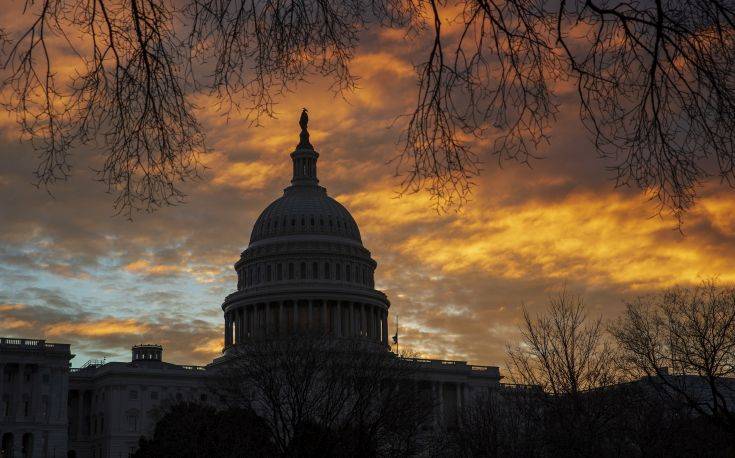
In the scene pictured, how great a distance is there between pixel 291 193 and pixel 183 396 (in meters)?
46.4

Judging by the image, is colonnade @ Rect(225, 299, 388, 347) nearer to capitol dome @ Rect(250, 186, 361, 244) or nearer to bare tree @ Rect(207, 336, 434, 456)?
capitol dome @ Rect(250, 186, 361, 244)

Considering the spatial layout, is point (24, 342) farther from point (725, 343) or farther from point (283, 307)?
point (725, 343)

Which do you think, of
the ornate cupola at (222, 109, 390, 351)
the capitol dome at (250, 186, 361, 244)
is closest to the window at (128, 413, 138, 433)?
the ornate cupola at (222, 109, 390, 351)

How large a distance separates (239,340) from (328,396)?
71.8 meters

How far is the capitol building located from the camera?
14075 centimetres

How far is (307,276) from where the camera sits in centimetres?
16975

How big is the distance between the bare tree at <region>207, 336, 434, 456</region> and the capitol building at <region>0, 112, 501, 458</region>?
5302 centimetres

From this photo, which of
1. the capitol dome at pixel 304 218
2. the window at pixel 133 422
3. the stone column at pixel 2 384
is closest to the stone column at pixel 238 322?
the capitol dome at pixel 304 218

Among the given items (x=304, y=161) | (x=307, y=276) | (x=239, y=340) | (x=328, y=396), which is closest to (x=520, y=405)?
(x=328, y=396)

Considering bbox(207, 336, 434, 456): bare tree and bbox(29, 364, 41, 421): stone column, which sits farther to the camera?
bbox(29, 364, 41, 421): stone column

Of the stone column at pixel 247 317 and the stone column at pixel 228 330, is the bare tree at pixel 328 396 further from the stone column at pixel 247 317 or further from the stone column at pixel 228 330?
the stone column at pixel 228 330

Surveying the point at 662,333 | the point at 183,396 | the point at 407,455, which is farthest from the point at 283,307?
the point at 662,333

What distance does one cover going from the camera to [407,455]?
2872 inches

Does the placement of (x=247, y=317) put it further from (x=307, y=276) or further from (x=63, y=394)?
(x=63, y=394)
